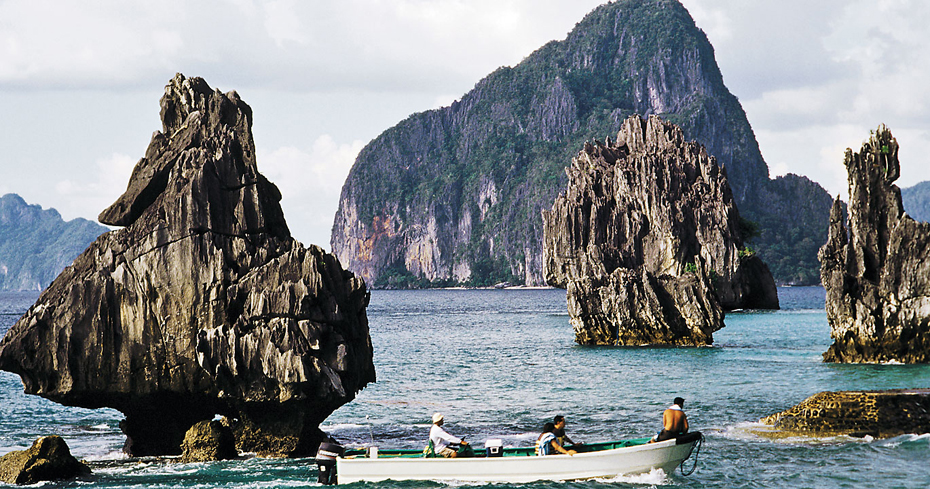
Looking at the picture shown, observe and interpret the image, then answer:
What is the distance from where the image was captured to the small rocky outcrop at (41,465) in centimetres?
2600

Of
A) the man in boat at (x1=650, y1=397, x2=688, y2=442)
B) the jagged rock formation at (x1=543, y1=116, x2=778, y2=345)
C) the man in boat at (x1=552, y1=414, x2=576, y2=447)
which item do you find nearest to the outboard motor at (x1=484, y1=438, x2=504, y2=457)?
the man in boat at (x1=552, y1=414, x2=576, y2=447)

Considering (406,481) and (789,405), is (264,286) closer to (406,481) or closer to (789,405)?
(406,481)

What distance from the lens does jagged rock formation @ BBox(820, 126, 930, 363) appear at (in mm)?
47938

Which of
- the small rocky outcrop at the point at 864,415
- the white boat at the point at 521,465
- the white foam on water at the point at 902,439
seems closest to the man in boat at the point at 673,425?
the white boat at the point at 521,465

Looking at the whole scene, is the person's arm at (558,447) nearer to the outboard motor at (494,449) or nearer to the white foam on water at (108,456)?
the outboard motor at (494,449)

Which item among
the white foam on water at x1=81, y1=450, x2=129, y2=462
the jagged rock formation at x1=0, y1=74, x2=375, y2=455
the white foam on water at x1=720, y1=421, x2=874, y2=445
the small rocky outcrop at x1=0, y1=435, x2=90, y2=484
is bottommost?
the white foam on water at x1=720, y1=421, x2=874, y2=445

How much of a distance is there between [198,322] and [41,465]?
17.9 feet

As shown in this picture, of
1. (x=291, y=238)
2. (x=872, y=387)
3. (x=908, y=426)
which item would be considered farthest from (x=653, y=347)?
(x=291, y=238)

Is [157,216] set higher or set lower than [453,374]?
higher

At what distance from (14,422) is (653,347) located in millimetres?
42185

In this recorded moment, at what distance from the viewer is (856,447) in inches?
1168

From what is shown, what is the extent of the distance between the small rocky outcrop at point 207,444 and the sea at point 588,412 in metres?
0.41

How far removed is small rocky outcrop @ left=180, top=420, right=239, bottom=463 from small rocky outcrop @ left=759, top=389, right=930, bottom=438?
1750cm

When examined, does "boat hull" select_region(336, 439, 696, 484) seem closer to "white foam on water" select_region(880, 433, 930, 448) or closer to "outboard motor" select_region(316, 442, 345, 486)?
"outboard motor" select_region(316, 442, 345, 486)
